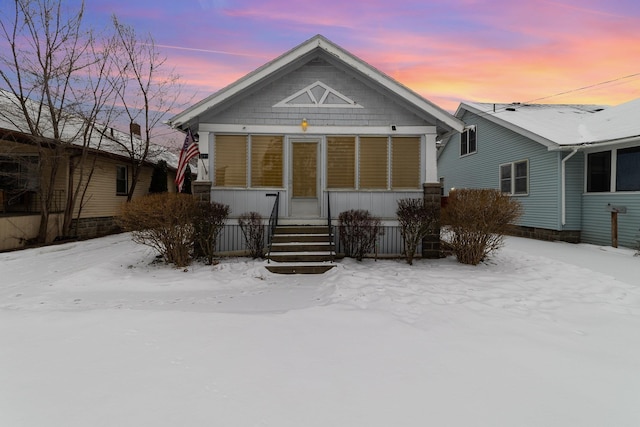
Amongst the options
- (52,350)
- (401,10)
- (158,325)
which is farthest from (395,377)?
(401,10)

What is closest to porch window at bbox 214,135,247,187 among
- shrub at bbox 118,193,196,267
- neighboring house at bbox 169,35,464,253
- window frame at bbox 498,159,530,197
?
neighboring house at bbox 169,35,464,253

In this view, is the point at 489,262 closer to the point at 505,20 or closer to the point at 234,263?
the point at 234,263

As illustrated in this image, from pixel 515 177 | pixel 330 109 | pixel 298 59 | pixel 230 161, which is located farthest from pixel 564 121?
pixel 230 161

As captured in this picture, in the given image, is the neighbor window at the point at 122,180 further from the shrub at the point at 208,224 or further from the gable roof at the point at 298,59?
the shrub at the point at 208,224

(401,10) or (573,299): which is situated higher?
(401,10)

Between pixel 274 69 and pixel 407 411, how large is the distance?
842cm

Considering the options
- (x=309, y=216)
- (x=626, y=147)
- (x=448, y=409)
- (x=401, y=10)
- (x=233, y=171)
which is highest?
(x=401, y=10)

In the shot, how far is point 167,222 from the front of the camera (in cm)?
739

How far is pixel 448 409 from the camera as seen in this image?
256cm

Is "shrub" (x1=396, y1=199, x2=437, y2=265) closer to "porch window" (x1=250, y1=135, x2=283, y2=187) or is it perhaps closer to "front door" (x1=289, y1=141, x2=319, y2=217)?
"front door" (x1=289, y1=141, x2=319, y2=217)

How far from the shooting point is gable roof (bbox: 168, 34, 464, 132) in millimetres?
8688

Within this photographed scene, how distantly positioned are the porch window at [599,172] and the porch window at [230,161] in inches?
474

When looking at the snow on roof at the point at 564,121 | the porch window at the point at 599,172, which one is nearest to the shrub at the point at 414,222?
the snow on roof at the point at 564,121

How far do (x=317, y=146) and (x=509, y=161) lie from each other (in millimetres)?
10019
